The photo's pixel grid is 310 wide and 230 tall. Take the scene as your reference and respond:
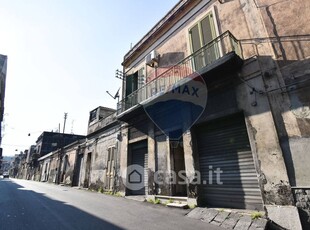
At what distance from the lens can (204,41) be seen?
777 centimetres

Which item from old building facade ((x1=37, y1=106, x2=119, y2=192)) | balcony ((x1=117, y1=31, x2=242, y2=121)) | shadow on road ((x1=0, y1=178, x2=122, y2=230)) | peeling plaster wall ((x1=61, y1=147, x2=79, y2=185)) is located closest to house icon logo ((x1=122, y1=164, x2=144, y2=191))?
old building facade ((x1=37, y1=106, x2=119, y2=192))

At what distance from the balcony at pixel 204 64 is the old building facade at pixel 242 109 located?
4 centimetres

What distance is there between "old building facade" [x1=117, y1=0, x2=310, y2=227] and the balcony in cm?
4

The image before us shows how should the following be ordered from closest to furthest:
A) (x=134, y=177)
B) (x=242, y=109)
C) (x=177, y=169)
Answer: (x=242, y=109) < (x=177, y=169) < (x=134, y=177)

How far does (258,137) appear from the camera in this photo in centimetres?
535

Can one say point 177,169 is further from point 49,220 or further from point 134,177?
point 49,220

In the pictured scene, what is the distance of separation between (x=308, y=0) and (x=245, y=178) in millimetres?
5353

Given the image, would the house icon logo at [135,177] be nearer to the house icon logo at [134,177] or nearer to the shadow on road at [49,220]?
the house icon logo at [134,177]

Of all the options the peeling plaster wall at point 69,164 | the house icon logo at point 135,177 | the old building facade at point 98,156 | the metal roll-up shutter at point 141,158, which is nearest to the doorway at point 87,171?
the old building facade at point 98,156

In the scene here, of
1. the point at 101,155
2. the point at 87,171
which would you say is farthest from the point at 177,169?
the point at 87,171

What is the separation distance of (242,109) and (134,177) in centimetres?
646

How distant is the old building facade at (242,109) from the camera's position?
4848mm

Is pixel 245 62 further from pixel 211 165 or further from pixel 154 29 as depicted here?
pixel 154 29

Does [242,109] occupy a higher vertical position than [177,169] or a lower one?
higher
